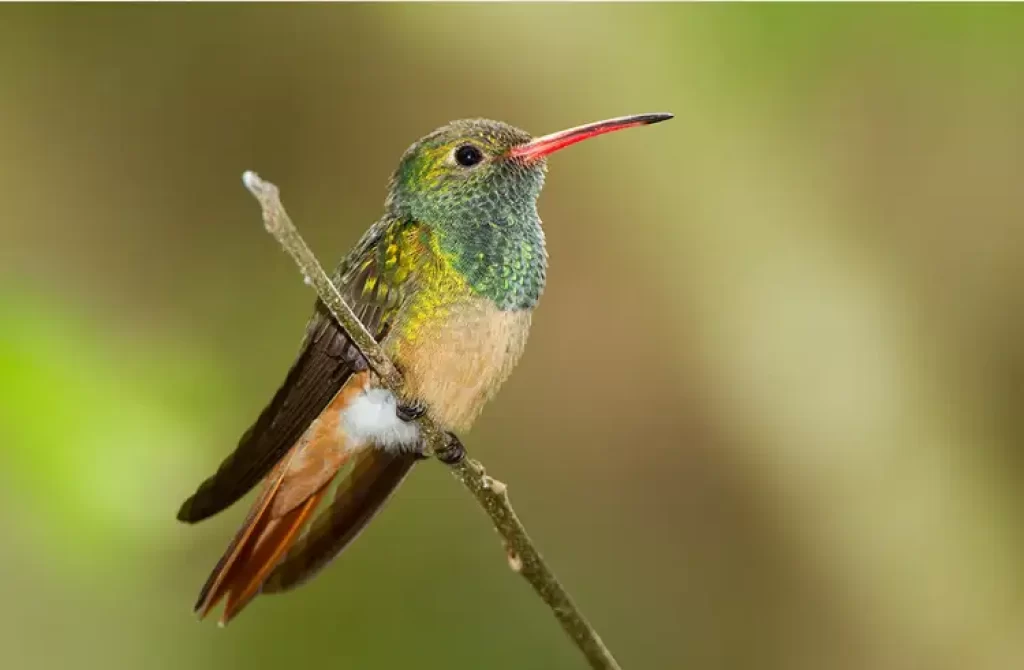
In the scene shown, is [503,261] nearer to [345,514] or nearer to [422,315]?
[422,315]

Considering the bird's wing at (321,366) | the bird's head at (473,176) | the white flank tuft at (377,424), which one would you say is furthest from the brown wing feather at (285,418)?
the bird's head at (473,176)

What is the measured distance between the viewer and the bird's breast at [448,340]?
1289 millimetres

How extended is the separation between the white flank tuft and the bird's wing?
0.27 ft

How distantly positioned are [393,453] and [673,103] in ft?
3.99

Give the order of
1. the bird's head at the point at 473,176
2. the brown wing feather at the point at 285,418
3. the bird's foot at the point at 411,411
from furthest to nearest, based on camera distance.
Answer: the bird's head at the point at 473,176
the bird's foot at the point at 411,411
the brown wing feather at the point at 285,418

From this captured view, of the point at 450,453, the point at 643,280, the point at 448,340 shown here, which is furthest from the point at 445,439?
the point at 643,280

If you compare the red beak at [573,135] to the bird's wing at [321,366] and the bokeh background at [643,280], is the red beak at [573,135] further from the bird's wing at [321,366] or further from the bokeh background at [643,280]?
the bokeh background at [643,280]

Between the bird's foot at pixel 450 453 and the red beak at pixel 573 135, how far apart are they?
0.36 meters

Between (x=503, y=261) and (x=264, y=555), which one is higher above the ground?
(x=503, y=261)

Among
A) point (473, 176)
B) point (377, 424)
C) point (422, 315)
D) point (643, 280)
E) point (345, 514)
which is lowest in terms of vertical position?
point (643, 280)

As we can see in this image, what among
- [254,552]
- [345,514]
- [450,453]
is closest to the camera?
[450,453]

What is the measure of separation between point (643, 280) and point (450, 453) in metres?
1.56

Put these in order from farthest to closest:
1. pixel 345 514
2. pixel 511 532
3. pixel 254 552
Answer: pixel 345 514 → pixel 254 552 → pixel 511 532

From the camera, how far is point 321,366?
46.2 inches
